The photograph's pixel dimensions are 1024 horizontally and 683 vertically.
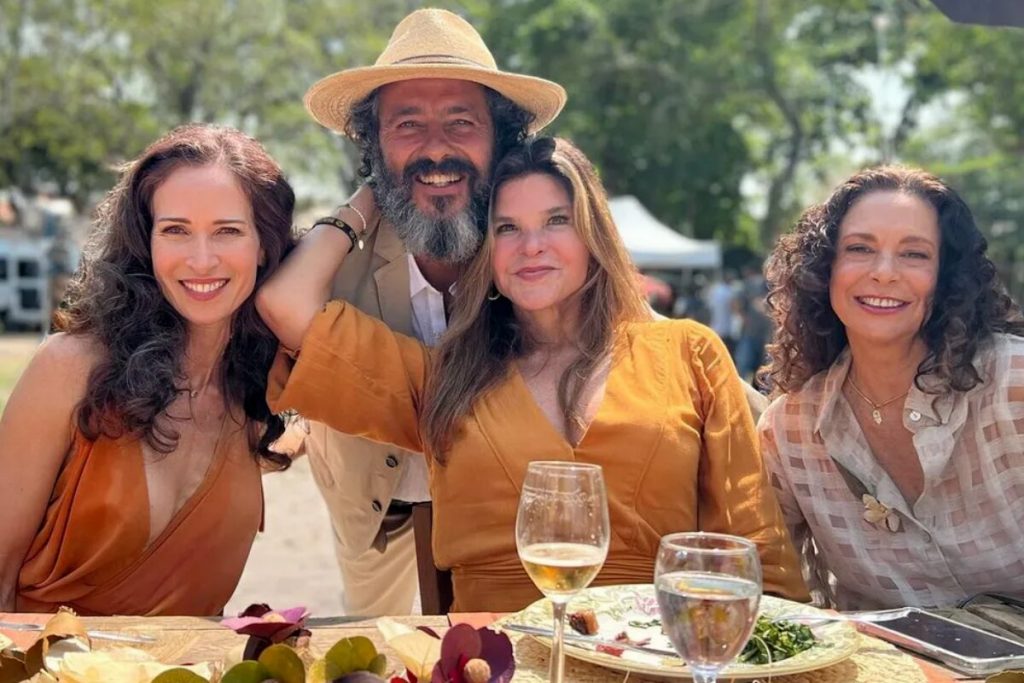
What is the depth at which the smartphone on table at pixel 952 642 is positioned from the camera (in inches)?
74.4

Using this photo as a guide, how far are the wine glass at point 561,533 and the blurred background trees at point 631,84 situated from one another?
2313cm

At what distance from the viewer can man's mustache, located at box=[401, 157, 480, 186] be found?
11.4 ft

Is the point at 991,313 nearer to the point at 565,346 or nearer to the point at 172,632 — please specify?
the point at 565,346

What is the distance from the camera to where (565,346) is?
3158 mm

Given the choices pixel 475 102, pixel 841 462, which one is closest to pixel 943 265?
pixel 841 462

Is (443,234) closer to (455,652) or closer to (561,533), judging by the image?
(561,533)

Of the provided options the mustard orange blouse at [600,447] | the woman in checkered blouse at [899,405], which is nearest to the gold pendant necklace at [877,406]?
the woman in checkered blouse at [899,405]

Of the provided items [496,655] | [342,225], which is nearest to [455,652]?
[496,655]

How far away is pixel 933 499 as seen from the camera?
287cm

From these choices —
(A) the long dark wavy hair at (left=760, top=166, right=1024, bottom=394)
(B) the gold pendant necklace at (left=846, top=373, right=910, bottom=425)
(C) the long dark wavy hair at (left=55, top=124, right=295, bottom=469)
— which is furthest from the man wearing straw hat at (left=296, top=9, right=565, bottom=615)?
(B) the gold pendant necklace at (left=846, top=373, right=910, bottom=425)

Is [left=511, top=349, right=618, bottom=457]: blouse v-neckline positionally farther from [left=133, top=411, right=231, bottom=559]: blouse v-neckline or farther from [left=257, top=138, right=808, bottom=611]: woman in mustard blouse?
[left=133, top=411, right=231, bottom=559]: blouse v-neckline

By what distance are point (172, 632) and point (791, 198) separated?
114ft

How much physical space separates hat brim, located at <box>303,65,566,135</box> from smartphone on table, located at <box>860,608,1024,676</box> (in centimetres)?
209

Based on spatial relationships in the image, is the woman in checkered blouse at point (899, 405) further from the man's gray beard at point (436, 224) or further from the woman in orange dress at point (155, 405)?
the woman in orange dress at point (155, 405)
